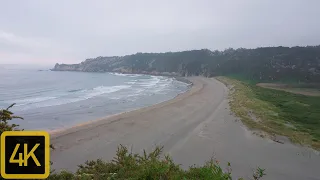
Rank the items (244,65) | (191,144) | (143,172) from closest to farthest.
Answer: (143,172) < (191,144) < (244,65)

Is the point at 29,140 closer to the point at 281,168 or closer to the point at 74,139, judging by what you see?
the point at 281,168

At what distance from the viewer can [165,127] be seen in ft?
54.2

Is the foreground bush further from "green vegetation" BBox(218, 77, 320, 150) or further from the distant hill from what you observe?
the distant hill

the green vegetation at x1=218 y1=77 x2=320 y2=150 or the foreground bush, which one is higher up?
the foreground bush

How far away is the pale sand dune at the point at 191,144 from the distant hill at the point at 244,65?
48.8 meters

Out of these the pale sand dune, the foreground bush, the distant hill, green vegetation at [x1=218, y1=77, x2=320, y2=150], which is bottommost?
the pale sand dune

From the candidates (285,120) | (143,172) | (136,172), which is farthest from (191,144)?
(285,120)

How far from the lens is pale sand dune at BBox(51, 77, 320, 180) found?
34.1ft

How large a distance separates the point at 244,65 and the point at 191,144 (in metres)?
70.9

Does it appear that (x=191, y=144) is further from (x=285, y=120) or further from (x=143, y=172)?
(x=285, y=120)

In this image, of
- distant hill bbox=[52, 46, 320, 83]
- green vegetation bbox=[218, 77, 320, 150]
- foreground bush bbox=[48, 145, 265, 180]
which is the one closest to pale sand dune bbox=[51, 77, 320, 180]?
green vegetation bbox=[218, 77, 320, 150]

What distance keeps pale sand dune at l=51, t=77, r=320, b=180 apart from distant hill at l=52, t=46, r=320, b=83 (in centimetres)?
4880

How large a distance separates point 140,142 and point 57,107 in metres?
15.9

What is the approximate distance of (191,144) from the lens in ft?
42.3
